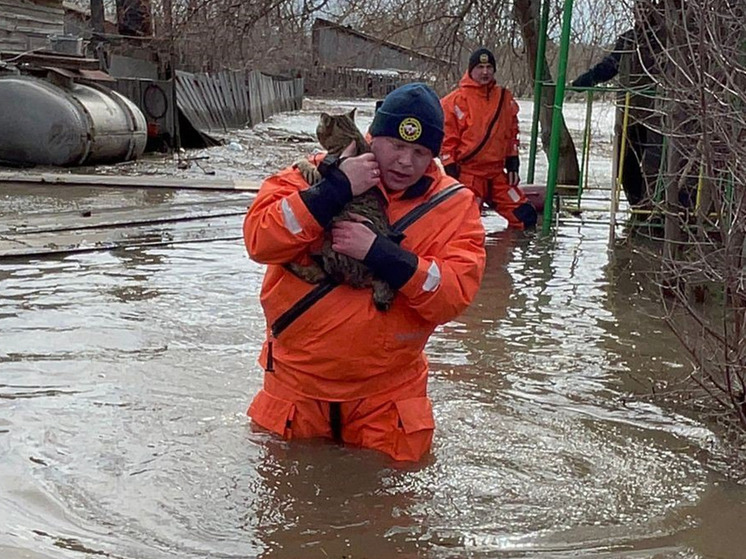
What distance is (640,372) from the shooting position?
5.94 metres

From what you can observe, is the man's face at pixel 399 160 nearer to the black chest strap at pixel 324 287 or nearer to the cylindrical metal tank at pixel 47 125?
the black chest strap at pixel 324 287

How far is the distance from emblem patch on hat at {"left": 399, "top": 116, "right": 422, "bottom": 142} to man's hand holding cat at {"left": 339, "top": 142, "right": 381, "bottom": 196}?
161mm

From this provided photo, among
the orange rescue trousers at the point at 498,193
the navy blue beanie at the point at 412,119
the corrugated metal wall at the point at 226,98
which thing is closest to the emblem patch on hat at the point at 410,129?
the navy blue beanie at the point at 412,119

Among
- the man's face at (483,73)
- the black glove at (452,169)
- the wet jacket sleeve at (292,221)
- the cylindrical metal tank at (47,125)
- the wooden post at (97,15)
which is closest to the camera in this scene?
the wet jacket sleeve at (292,221)

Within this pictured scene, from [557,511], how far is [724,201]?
1730 millimetres

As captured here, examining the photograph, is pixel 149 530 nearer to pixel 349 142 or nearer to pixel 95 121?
pixel 349 142

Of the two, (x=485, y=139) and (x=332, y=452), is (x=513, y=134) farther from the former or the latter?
(x=332, y=452)

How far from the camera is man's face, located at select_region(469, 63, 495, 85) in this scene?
10.1 m

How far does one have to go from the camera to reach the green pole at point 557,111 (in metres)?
9.66

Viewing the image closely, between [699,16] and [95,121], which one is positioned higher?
[699,16]

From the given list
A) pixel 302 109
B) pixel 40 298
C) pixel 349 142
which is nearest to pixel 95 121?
pixel 40 298

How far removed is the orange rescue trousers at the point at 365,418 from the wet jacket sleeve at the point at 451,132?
21.2 ft

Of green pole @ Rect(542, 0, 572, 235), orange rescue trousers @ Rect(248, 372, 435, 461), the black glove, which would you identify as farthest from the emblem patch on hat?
the black glove

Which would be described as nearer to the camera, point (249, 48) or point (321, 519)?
point (321, 519)
